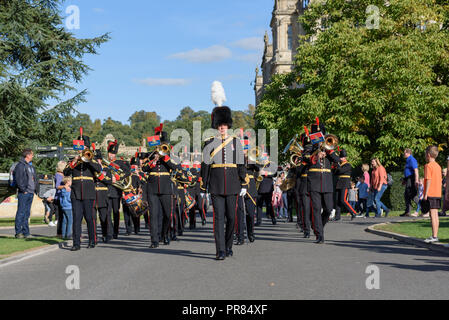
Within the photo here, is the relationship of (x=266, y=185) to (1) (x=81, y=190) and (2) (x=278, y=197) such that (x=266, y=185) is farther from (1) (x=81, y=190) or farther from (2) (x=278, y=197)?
(1) (x=81, y=190)

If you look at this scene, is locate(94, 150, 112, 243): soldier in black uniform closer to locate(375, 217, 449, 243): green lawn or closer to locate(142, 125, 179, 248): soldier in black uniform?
locate(142, 125, 179, 248): soldier in black uniform

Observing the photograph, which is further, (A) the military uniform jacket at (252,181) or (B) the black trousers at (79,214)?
(A) the military uniform jacket at (252,181)

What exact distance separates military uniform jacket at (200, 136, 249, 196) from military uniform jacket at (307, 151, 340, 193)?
3181mm

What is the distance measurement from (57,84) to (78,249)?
2007cm

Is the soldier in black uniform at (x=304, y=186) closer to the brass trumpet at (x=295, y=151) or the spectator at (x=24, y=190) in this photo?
the brass trumpet at (x=295, y=151)

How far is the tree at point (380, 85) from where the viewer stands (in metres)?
35.1

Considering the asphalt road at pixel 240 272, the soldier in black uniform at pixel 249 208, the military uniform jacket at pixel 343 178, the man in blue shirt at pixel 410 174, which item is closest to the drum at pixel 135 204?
the asphalt road at pixel 240 272

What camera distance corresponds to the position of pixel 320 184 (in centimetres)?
1448

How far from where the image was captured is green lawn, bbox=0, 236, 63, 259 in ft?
44.0

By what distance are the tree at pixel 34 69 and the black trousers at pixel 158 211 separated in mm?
17076

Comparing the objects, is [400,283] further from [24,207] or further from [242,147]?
[24,207]

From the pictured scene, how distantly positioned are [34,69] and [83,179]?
745 inches

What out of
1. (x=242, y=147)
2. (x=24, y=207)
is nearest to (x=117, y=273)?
(x=242, y=147)

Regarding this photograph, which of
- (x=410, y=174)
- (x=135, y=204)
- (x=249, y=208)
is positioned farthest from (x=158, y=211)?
(x=410, y=174)
